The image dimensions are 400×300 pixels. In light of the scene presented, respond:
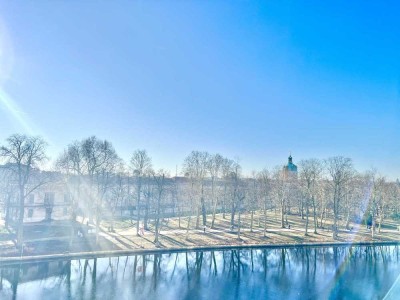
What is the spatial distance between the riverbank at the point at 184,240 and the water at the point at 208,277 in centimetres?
127

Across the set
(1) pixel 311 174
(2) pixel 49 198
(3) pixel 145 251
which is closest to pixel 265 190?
(1) pixel 311 174

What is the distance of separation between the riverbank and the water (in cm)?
127

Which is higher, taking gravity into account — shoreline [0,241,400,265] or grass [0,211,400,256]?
grass [0,211,400,256]

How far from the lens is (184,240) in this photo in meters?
33.1

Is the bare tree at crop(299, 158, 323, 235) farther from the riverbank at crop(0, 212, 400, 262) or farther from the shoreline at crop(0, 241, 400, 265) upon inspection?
the shoreline at crop(0, 241, 400, 265)

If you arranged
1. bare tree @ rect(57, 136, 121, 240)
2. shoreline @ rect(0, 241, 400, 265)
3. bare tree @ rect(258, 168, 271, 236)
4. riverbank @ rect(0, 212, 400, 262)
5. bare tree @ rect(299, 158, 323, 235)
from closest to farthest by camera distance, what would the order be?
shoreline @ rect(0, 241, 400, 265) → riverbank @ rect(0, 212, 400, 262) → bare tree @ rect(57, 136, 121, 240) → bare tree @ rect(258, 168, 271, 236) → bare tree @ rect(299, 158, 323, 235)

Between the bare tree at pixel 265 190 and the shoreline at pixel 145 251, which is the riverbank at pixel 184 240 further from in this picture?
the bare tree at pixel 265 190

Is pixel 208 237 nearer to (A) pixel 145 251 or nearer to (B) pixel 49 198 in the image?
(A) pixel 145 251

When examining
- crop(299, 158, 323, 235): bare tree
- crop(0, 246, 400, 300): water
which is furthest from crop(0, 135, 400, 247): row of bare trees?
crop(0, 246, 400, 300): water

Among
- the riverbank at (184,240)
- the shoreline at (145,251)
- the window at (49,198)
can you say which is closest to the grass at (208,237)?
the riverbank at (184,240)

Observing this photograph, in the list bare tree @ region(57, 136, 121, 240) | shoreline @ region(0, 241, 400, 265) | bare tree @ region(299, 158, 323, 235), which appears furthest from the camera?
bare tree @ region(299, 158, 323, 235)

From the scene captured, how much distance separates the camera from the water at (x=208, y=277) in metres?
18.8

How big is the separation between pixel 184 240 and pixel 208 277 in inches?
429

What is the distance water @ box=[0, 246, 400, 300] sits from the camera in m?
18.8
